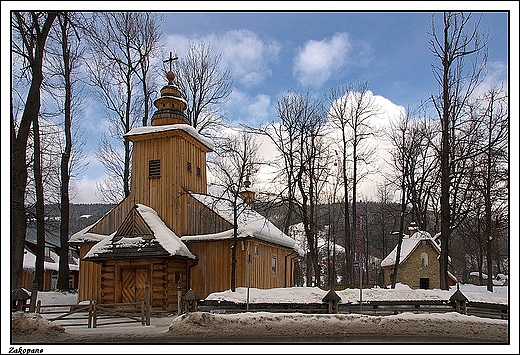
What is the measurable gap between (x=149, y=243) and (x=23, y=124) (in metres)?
8.89

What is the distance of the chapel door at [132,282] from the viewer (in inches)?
930

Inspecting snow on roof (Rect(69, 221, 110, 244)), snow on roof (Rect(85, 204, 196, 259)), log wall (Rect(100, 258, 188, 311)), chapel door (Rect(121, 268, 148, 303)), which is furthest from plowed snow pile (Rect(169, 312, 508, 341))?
snow on roof (Rect(69, 221, 110, 244))

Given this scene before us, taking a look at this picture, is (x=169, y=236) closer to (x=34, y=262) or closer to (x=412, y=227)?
(x=412, y=227)

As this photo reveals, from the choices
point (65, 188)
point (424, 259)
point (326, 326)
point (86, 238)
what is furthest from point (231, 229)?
point (424, 259)

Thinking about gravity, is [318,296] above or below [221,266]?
below

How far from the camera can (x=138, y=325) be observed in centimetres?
1683

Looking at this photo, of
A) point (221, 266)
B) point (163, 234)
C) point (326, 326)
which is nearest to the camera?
point (326, 326)

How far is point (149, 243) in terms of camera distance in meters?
22.8

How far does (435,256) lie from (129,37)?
28169 millimetres

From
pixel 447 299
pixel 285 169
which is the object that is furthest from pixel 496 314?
pixel 285 169

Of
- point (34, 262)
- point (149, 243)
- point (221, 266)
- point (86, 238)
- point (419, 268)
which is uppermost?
point (86, 238)

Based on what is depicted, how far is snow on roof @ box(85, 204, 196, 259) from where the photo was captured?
22.7 meters

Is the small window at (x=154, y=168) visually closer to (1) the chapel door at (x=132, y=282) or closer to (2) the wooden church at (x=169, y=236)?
(2) the wooden church at (x=169, y=236)

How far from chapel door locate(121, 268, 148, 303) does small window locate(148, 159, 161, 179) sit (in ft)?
16.4
